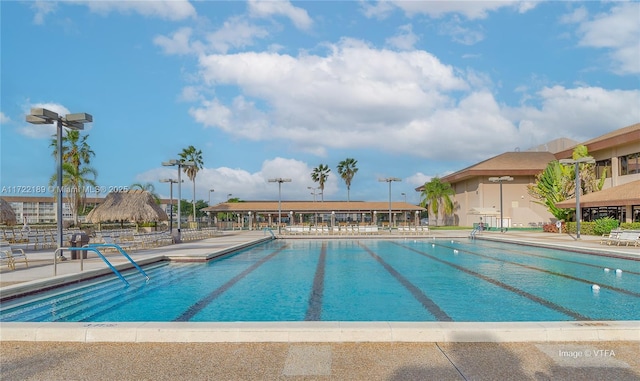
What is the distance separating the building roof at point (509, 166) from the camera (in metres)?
44.6

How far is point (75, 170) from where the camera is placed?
107 feet

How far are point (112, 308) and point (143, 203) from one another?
26.3 meters

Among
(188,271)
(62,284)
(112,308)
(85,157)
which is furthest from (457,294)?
(85,157)

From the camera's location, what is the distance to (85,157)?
37.2 meters

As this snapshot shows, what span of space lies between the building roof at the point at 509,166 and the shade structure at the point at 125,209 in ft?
101

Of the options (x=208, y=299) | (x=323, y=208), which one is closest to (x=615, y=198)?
(x=208, y=299)

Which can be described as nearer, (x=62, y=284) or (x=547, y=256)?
(x=62, y=284)

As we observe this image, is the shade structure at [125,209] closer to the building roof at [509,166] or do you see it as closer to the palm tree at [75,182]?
the palm tree at [75,182]

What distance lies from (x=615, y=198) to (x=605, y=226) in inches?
68.9

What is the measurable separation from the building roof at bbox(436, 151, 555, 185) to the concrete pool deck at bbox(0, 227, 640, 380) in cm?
4205

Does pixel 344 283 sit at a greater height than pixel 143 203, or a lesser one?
lesser

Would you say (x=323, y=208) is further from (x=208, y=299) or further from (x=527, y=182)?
(x=208, y=299)

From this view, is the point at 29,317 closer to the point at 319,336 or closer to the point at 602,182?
the point at 319,336

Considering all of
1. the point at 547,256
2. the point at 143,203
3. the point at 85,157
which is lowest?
the point at 547,256
